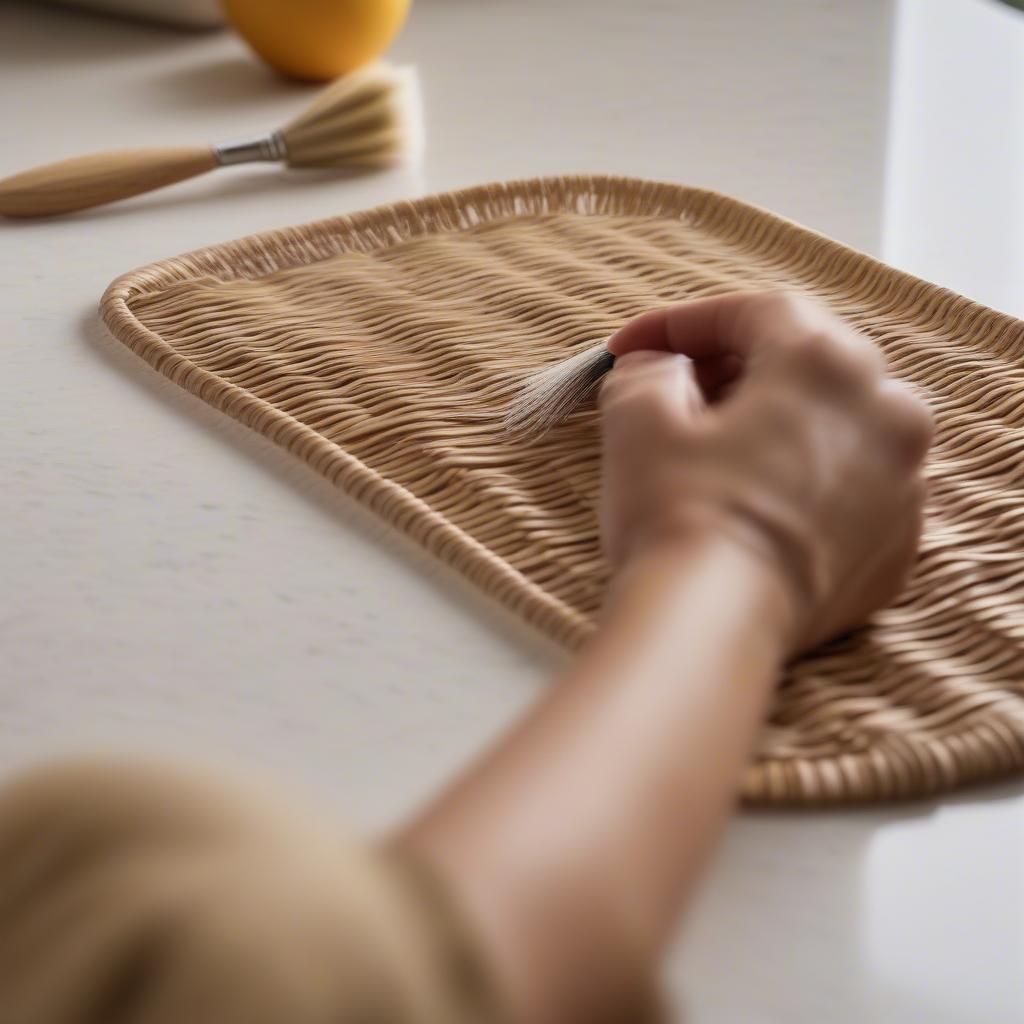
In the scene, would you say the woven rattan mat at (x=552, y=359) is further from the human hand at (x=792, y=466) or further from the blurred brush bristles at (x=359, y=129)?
the blurred brush bristles at (x=359, y=129)

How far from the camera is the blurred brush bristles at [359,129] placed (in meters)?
0.89

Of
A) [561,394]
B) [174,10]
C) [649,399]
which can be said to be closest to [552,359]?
[561,394]

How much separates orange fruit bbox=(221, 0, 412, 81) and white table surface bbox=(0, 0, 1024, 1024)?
0.03 metres

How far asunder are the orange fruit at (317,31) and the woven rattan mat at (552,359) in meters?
0.28

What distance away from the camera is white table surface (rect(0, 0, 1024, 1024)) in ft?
1.25

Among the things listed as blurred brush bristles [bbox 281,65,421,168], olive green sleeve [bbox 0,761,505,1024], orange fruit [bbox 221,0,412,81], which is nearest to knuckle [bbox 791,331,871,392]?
olive green sleeve [bbox 0,761,505,1024]

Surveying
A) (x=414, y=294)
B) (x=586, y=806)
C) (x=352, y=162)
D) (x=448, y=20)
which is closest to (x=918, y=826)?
(x=586, y=806)

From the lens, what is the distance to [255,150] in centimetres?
90

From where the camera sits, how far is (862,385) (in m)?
0.44

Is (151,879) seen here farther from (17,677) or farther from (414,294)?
(414,294)

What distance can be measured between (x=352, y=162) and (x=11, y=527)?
43cm

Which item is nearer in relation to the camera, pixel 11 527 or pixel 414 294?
pixel 11 527

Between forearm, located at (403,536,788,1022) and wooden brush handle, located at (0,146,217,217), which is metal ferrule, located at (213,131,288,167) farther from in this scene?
forearm, located at (403,536,788,1022)

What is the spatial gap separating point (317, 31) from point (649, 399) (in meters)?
0.63
